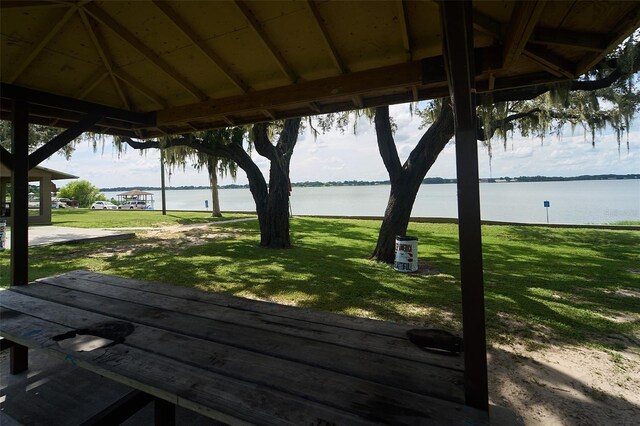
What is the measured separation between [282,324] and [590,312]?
423 cm

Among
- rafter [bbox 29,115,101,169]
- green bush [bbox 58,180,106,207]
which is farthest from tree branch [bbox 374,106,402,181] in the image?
green bush [bbox 58,180,106,207]

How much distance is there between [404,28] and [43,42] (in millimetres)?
2843

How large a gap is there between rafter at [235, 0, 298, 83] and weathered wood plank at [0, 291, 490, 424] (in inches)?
88.7

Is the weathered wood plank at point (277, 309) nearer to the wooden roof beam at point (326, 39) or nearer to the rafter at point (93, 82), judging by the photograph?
the rafter at point (93, 82)

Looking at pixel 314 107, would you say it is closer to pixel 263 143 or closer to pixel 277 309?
pixel 277 309

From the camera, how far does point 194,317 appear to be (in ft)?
7.57

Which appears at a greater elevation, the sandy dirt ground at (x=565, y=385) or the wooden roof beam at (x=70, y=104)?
the wooden roof beam at (x=70, y=104)

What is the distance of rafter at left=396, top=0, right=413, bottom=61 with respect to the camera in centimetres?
218

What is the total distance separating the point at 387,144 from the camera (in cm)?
770

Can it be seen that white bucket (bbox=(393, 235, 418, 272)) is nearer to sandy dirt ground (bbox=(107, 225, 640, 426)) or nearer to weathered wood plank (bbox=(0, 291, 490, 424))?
sandy dirt ground (bbox=(107, 225, 640, 426))

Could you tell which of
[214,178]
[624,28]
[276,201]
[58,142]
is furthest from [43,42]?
[214,178]

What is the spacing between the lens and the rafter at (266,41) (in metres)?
2.34

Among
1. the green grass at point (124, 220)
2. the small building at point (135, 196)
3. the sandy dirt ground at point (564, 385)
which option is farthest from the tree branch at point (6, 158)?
the small building at point (135, 196)

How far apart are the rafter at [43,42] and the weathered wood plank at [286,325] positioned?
6.52 feet
